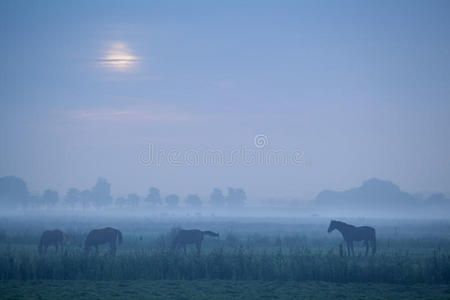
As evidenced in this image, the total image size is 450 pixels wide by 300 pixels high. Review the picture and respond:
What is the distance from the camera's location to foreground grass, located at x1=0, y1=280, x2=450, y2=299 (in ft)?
47.1

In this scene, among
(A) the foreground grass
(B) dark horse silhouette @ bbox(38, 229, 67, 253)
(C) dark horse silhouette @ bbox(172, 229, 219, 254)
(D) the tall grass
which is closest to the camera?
(A) the foreground grass

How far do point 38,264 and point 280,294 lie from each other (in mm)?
9991

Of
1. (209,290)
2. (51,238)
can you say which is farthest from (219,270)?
(51,238)

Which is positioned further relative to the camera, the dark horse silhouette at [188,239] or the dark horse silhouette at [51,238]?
the dark horse silhouette at [188,239]

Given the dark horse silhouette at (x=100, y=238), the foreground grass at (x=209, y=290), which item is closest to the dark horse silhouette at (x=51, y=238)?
the dark horse silhouette at (x=100, y=238)

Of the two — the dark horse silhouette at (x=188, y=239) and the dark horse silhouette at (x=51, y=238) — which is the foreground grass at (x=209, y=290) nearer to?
the dark horse silhouette at (x=51, y=238)

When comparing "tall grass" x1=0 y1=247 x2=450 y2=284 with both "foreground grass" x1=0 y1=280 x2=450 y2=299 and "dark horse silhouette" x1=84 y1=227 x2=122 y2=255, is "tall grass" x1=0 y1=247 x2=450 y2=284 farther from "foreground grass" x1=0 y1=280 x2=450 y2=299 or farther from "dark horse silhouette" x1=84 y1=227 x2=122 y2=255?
"dark horse silhouette" x1=84 y1=227 x2=122 y2=255

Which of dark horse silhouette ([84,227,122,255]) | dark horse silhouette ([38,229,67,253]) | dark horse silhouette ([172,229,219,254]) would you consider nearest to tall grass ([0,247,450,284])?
dark horse silhouette ([84,227,122,255])

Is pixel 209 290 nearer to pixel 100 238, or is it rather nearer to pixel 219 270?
pixel 219 270

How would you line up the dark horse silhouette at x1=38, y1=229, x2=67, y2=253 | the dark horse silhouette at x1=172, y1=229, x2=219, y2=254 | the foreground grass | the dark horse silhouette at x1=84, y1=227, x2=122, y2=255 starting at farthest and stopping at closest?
the dark horse silhouette at x1=172, y1=229, x2=219, y2=254 → the dark horse silhouette at x1=38, y1=229, x2=67, y2=253 → the dark horse silhouette at x1=84, y1=227, x2=122, y2=255 → the foreground grass

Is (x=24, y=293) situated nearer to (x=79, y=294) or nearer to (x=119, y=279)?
(x=79, y=294)

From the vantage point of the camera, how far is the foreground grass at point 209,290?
47.1 feet

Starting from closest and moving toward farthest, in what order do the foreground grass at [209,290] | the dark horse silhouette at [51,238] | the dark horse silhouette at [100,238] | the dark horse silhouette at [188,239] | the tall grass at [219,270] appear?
the foreground grass at [209,290] → the tall grass at [219,270] → the dark horse silhouette at [100,238] → the dark horse silhouette at [51,238] → the dark horse silhouette at [188,239]

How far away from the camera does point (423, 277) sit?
1677cm
